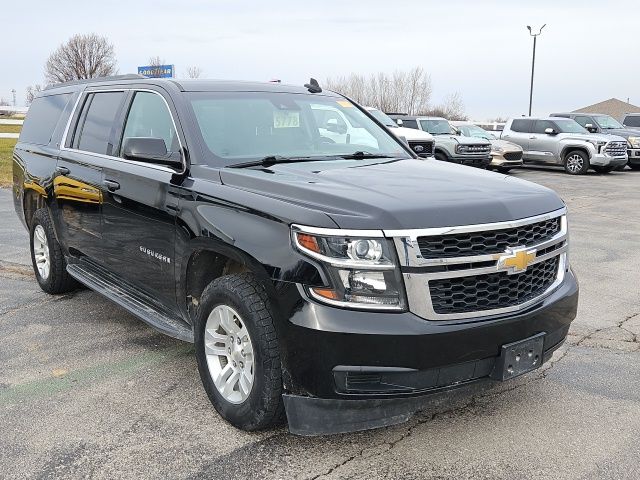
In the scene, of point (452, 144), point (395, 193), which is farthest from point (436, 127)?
point (395, 193)

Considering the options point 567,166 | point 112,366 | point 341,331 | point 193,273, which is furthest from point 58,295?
point 567,166

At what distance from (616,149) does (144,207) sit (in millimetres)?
18734

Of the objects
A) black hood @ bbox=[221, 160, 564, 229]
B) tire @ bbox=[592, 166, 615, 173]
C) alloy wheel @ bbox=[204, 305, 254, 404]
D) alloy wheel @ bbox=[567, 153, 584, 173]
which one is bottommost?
tire @ bbox=[592, 166, 615, 173]

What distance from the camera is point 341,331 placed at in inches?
115

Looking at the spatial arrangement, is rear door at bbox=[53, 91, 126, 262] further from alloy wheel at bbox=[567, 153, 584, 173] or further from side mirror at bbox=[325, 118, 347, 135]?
alloy wheel at bbox=[567, 153, 584, 173]

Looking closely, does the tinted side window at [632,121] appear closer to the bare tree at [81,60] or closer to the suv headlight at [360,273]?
the suv headlight at [360,273]

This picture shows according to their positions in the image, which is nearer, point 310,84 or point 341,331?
point 341,331

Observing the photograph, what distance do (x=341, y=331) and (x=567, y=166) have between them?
19.3 meters

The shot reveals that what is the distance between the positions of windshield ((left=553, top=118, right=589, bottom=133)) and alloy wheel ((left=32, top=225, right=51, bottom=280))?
17.9 metres

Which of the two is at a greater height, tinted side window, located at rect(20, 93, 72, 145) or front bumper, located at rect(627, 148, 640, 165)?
tinted side window, located at rect(20, 93, 72, 145)

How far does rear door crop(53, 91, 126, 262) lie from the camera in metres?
4.95

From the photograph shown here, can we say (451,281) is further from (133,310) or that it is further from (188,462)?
(133,310)

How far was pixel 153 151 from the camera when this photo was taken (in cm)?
396

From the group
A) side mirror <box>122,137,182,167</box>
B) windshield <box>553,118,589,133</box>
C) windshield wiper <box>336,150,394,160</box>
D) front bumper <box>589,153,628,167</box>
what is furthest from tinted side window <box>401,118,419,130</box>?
side mirror <box>122,137,182,167</box>
